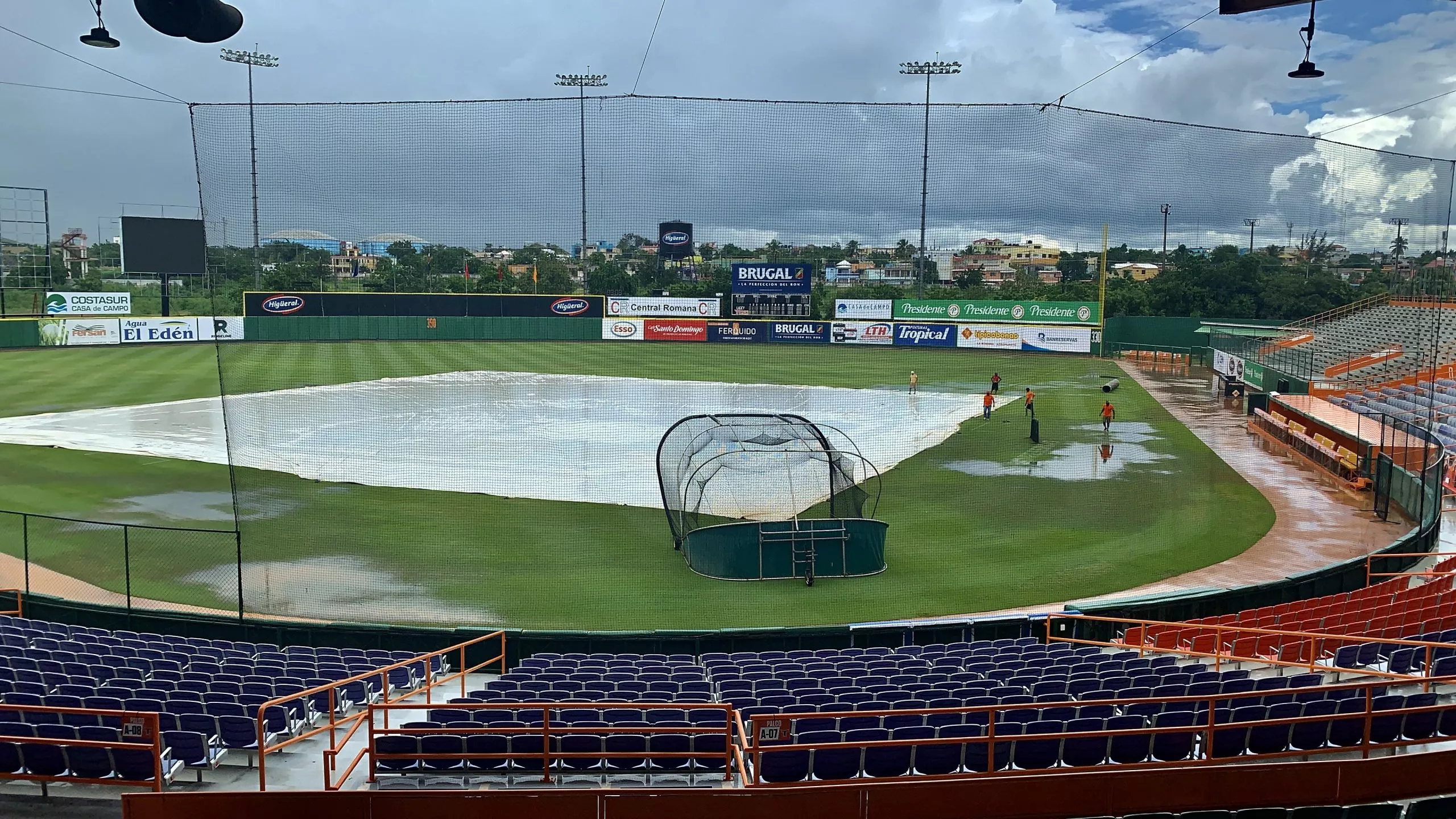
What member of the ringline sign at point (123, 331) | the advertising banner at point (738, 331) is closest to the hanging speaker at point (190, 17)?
the advertising banner at point (738, 331)

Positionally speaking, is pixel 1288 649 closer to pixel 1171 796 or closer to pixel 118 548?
pixel 1171 796

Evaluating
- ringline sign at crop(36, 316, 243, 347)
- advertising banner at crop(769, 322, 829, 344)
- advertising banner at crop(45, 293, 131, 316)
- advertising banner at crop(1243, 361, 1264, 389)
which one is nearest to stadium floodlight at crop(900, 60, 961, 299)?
advertising banner at crop(1243, 361, 1264, 389)

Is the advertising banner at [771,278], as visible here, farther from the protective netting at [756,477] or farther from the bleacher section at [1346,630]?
the bleacher section at [1346,630]

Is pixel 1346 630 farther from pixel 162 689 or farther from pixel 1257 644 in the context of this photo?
pixel 162 689

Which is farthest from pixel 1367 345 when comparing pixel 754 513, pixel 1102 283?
pixel 754 513

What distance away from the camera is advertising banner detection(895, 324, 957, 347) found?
4762 centimetres

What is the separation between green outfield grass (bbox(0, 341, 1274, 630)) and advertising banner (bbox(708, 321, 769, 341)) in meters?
16.9

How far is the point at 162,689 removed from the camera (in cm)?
790

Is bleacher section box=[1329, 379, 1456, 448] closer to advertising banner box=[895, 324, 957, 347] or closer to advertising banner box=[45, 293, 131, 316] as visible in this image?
advertising banner box=[895, 324, 957, 347]

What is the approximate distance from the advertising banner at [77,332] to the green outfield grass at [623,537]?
24303 millimetres

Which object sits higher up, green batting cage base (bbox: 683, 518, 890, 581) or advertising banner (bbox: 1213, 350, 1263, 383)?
advertising banner (bbox: 1213, 350, 1263, 383)

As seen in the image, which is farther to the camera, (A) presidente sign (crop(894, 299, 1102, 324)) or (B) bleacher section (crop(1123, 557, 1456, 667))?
(A) presidente sign (crop(894, 299, 1102, 324))

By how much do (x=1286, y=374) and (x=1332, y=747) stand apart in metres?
31.0

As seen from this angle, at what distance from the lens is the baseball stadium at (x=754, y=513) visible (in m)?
6.15
